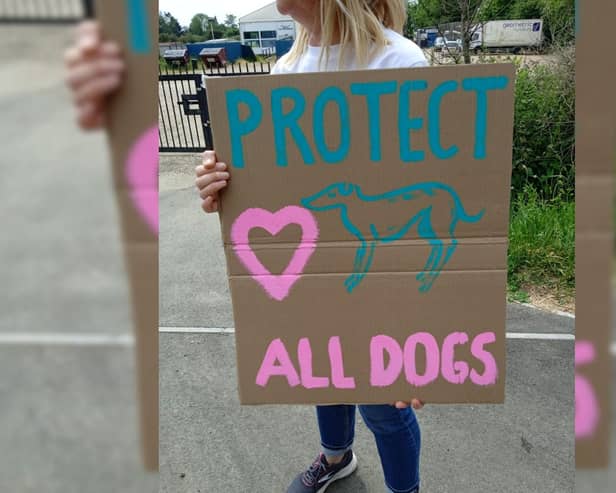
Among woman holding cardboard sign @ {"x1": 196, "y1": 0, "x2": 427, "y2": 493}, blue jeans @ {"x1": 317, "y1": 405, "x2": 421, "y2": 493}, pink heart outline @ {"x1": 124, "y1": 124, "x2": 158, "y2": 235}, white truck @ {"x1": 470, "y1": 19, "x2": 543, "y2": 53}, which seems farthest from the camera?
white truck @ {"x1": 470, "y1": 19, "x2": 543, "y2": 53}

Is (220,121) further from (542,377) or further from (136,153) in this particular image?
(542,377)

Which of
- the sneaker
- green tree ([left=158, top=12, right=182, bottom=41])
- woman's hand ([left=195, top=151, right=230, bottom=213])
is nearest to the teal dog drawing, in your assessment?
woman's hand ([left=195, top=151, right=230, bottom=213])

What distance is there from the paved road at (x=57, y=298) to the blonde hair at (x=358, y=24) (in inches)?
33.3

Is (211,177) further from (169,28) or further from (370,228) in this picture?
(169,28)

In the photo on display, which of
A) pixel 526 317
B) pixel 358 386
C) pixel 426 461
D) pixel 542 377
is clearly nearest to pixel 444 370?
pixel 358 386

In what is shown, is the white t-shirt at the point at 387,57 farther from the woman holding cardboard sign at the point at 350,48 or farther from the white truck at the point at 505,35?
the white truck at the point at 505,35

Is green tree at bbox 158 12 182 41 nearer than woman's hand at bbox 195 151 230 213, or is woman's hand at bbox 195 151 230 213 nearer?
green tree at bbox 158 12 182 41

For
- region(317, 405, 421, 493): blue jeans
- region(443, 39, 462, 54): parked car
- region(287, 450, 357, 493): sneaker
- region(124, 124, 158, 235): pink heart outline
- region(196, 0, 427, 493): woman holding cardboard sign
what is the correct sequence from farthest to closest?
region(443, 39, 462, 54): parked car, region(287, 450, 357, 493): sneaker, region(317, 405, 421, 493): blue jeans, region(196, 0, 427, 493): woman holding cardboard sign, region(124, 124, 158, 235): pink heart outline

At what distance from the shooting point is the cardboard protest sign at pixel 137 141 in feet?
1.57

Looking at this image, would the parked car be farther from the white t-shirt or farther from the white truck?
the white t-shirt

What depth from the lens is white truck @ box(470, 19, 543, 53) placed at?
16.7ft

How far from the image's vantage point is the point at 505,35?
524 cm

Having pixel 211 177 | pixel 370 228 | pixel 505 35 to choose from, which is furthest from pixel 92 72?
pixel 505 35

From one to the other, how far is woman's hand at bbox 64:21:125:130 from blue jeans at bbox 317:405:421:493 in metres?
1.14
